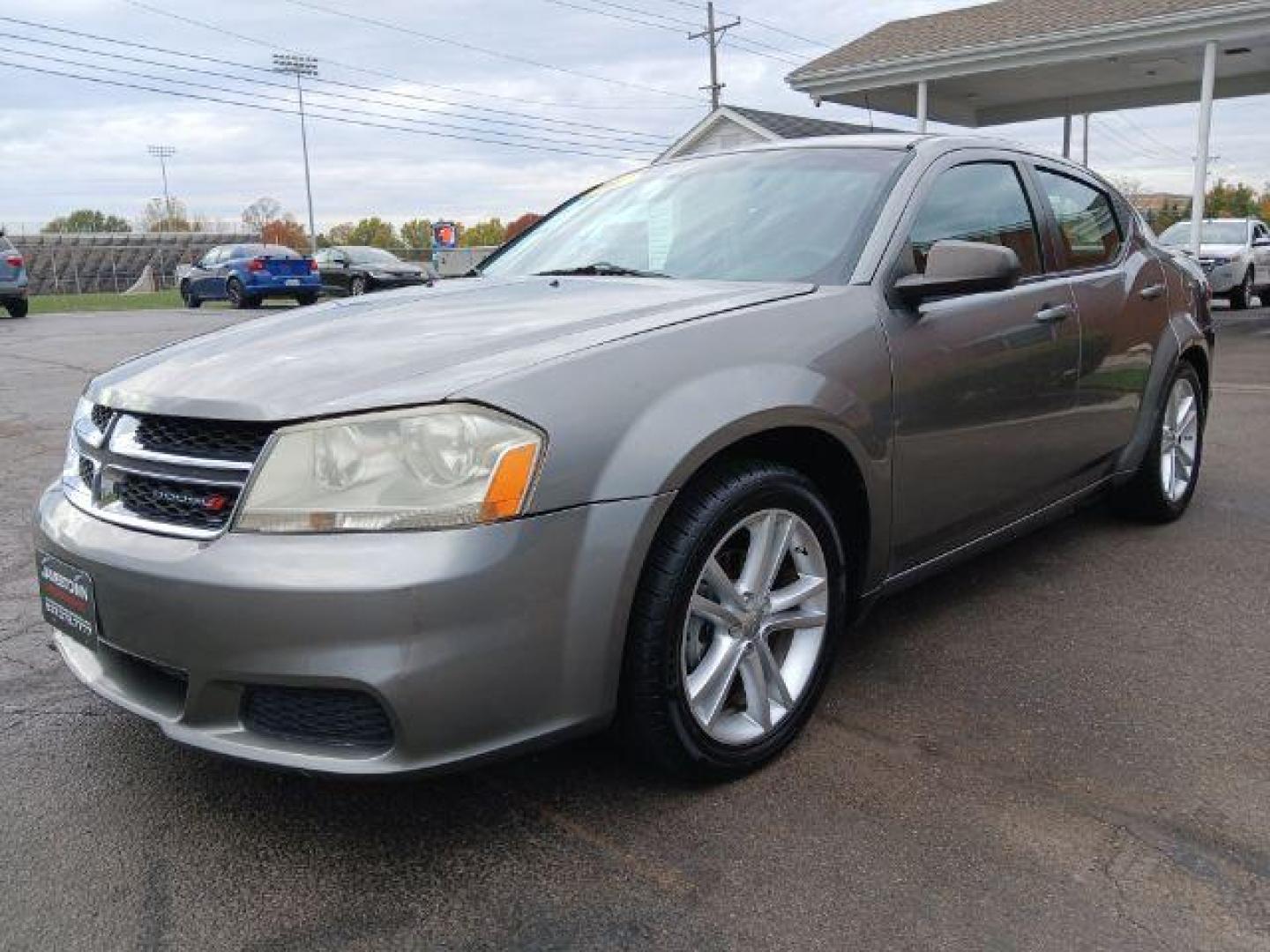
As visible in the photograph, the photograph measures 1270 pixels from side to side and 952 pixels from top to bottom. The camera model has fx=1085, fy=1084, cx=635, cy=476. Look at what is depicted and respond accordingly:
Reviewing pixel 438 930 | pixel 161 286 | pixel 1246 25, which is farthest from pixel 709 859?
pixel 161 286

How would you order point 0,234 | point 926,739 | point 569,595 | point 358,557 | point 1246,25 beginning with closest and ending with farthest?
1. point 358,557
2. point 569,595
3. point 926,739
4. point 1246,25
5. point 0,234

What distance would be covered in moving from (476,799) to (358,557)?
0.80m

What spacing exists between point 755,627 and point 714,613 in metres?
0.16

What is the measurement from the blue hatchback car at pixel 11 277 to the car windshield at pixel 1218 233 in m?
20.3

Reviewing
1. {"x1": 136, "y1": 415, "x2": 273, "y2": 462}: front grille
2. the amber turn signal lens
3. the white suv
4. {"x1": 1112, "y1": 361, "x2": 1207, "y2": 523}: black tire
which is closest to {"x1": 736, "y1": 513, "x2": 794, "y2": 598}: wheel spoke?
the amber turn signal lens

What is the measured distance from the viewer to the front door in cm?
296

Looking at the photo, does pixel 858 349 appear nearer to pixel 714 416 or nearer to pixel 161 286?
pixel 714 416

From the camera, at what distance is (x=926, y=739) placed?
2.77m

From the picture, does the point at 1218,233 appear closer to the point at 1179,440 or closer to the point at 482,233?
the point at 1179,440

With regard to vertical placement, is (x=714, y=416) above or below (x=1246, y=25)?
below

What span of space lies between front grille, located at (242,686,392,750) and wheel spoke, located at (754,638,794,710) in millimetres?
952

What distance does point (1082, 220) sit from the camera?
4.08m

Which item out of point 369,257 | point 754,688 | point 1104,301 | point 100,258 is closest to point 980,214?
point 1104,301

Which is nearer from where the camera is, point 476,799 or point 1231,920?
point 1231,920
